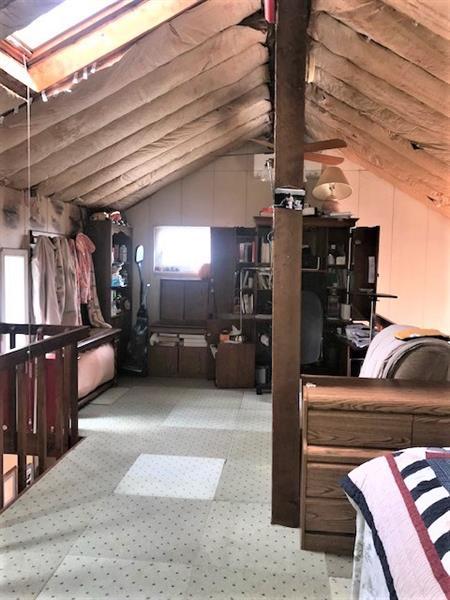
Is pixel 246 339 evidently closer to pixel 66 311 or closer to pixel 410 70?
pixel 66 311

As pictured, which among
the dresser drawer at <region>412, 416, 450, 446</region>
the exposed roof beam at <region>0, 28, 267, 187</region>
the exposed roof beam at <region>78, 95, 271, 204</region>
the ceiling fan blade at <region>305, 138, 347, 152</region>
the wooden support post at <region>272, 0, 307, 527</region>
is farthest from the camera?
the exposed roof beam at <region>78, 95, 271, 204</region>

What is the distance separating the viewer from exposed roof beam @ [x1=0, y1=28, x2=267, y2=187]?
132 inches

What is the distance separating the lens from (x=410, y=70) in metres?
2.88

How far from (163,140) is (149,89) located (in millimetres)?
1083

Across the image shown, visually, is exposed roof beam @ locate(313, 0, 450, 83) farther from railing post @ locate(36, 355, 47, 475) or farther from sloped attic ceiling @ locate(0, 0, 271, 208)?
railing post @ locate(36, 355, 47, 475)

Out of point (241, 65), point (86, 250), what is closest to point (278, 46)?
point (241, 65)

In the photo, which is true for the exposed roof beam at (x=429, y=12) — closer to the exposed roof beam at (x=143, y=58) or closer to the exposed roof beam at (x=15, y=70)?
the exposed roof beam at (x=143, y=58)

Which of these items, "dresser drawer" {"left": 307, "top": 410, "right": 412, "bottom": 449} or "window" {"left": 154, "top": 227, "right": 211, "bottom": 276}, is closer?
"dresser drawer" {"left": 307, "top": 410, "right": 412, "bottom": 449}

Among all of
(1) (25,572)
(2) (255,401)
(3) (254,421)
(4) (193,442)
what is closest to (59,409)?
(4) (193,442)

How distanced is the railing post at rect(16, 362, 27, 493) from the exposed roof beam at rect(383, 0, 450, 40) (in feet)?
9.87

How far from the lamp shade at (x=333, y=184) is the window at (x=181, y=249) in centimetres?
211

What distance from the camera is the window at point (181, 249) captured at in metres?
6.29

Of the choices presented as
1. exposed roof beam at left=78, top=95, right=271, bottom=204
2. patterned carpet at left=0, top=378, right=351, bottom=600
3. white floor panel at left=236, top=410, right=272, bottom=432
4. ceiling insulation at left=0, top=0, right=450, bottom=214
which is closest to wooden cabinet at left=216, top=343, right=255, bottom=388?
white floor panel at left=236, top=410, right=272, bottom=432

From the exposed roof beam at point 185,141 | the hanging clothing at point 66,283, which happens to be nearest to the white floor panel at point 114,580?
the hanging clothing at point 66,283
